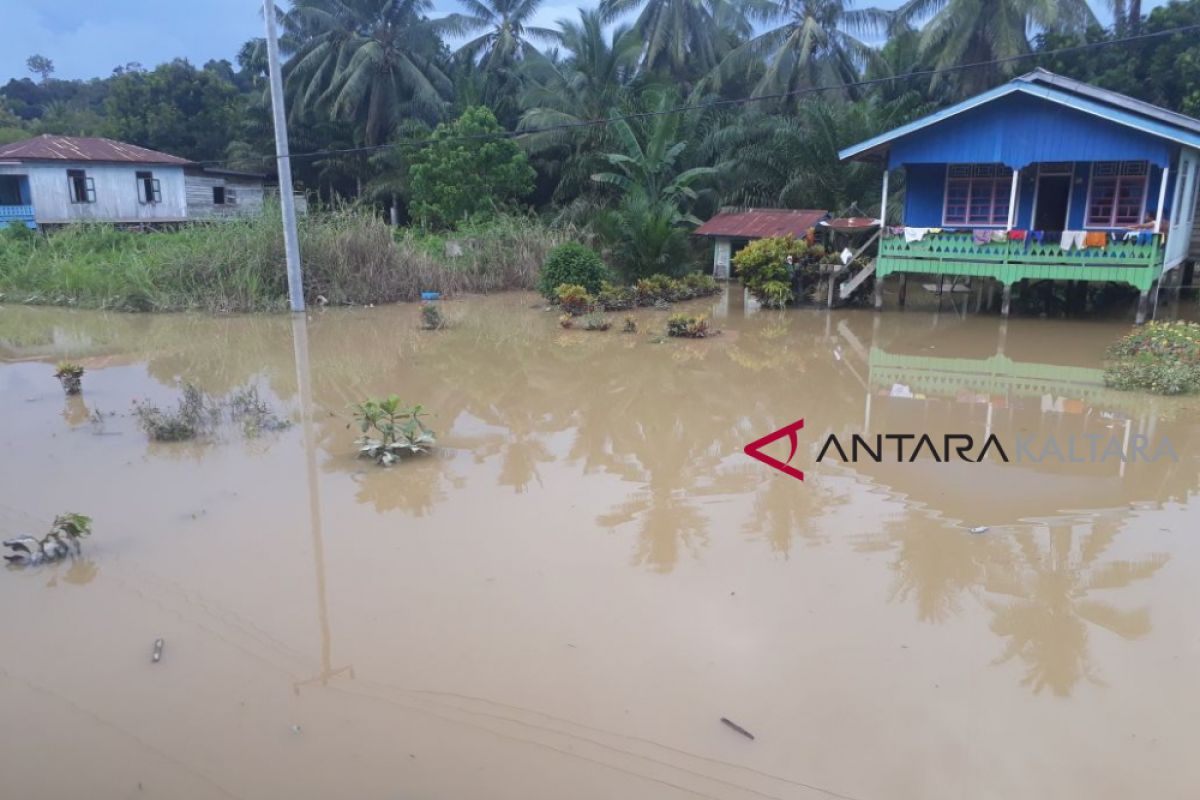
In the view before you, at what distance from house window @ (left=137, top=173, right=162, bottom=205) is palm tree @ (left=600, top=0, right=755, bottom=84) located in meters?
15.2

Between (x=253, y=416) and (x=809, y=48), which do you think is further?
Result: (x=809, y=48)

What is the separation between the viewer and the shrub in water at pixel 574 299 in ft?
53.8

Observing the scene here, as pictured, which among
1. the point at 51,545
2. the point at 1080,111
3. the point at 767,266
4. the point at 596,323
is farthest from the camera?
the point at 767,266

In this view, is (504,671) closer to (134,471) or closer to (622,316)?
(134,471)

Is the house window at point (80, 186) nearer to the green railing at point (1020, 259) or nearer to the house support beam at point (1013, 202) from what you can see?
the green railing at point (1020, 259)

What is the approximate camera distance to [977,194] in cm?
1641

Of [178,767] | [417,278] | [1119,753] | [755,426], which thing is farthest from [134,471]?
[417,278]

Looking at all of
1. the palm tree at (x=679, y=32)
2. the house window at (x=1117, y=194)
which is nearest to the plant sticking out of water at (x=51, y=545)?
the house window at (x=1117, y=194)

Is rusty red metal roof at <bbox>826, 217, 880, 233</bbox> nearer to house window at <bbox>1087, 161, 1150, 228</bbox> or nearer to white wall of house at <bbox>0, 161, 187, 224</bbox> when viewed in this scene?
house window at <bbox>1087, 161, 1150, 228</bbox>

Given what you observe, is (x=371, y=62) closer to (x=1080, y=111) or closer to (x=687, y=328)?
(x=687, y=328)

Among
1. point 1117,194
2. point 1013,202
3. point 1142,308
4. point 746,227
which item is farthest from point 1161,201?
point 746,227

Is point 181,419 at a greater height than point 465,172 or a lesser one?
lesser

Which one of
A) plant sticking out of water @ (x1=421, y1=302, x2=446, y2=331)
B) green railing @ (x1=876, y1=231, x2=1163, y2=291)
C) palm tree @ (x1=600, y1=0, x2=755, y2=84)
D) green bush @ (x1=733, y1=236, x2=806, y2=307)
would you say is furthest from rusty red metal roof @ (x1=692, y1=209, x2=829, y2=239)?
plant sticking out of water @ (x1=421, y1=302, x2=446, y2=331)

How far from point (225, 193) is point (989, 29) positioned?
25016mm
